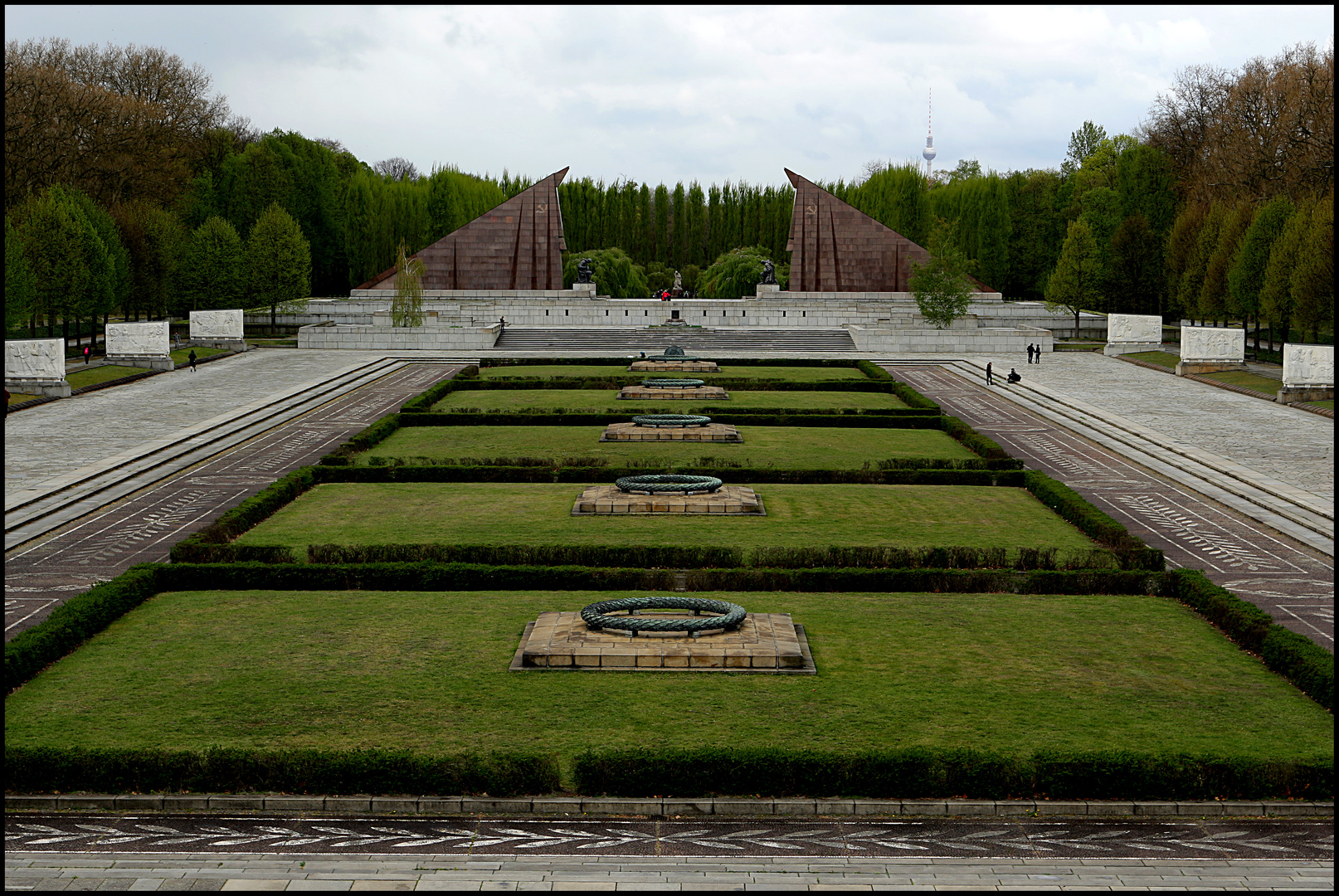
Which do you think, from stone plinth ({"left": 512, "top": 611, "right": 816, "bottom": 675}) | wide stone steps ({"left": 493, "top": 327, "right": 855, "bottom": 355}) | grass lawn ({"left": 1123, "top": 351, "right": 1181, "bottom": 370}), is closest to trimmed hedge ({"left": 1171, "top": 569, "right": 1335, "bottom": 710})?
stone plinth ({"left": 512, "top": 611, "right": 816, "bottom": 675})

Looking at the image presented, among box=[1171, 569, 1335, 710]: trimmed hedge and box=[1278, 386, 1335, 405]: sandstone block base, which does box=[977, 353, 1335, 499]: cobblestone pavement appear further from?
box=[1171, 569, 1335, 710]: trimmed hedge

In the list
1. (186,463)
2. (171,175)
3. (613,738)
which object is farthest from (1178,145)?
(613,738)

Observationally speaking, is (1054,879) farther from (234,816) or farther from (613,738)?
(234,816)

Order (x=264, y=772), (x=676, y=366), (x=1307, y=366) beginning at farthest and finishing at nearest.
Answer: (x=676, y=366), (x=1307, y=366), (x=264, y=772)

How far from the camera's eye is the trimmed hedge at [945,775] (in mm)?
10195

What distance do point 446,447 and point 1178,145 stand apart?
63041 millimetres

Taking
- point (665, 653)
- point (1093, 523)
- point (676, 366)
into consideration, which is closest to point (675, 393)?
→ point (676, 366)

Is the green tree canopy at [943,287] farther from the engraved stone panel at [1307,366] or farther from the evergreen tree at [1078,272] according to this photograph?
the engraved stone panel at [1307,366]

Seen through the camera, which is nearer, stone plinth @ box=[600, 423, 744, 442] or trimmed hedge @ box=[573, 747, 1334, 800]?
trimmed hedge @ box=[573, 747, 1334, 800]

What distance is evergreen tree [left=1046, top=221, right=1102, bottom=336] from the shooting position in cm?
6212

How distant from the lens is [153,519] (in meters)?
21.3

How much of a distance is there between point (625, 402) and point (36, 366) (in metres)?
18.5

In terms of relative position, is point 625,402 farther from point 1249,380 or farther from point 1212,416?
point 1249,380

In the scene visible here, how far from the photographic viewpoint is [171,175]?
69188 mm
